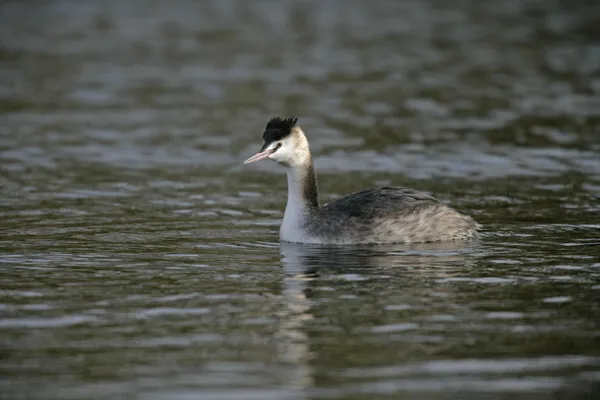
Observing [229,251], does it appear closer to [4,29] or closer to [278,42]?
[278,42]

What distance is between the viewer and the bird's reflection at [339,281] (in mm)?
9695

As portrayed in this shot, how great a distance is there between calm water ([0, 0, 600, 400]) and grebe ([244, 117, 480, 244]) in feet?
1.14

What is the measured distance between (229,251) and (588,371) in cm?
531

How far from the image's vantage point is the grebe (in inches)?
542

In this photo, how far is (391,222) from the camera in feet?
45.1

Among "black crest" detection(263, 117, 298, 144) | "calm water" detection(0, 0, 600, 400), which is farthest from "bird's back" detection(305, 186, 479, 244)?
"black crest" detection(263, 117, 298, 144)

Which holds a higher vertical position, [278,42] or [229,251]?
[278,42]

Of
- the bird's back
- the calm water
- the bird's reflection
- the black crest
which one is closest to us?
the calm water

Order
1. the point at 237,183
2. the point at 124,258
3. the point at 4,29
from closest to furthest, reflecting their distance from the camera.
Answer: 1. the point at 124,258
2. the point at 237,183
3. the point at 4,29

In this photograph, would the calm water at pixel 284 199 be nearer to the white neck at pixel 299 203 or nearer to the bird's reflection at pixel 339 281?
the bird's reflection at pixel 339 281

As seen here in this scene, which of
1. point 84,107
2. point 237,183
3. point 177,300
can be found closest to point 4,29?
point 84,107

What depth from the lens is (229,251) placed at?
13.2m

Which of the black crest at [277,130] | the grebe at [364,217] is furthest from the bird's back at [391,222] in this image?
the black crest at [277,130]

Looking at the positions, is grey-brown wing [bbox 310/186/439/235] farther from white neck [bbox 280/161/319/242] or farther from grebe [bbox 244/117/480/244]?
white neck [bbox 280/161/319/242]
